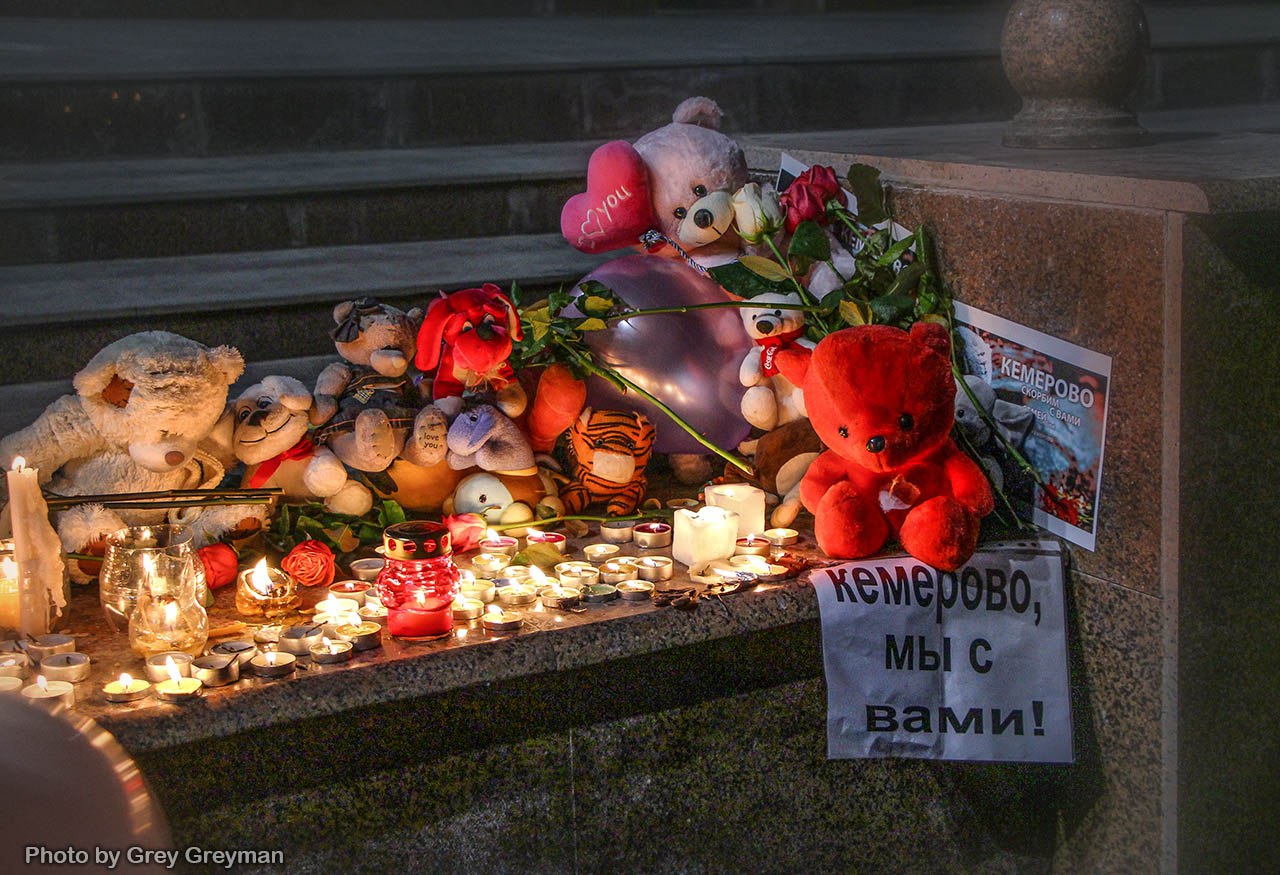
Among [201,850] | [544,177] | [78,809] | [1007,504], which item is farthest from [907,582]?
[544,177]

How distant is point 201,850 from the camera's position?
6.20ft

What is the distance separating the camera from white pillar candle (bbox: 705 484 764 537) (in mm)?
2453

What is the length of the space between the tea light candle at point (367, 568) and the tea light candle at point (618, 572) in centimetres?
36

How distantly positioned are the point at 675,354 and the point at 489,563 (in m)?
0.57

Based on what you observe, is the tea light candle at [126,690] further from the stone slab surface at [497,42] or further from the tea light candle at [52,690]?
the stone slab surface at [497,42]

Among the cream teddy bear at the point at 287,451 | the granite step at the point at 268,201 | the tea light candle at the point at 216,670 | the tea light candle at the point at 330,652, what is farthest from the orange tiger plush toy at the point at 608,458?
the granite step at the point at 268,201

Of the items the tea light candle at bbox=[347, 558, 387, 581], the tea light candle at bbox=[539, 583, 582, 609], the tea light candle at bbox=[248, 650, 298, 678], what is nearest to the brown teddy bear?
the tea light candle at bbox=[347, 558, 387, 581]

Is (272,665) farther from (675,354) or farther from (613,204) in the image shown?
(613,204)

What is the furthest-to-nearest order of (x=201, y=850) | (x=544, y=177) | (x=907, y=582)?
1. (x=544, y=177)
2. (x=907, y=582)
3. (x=201, y=850)

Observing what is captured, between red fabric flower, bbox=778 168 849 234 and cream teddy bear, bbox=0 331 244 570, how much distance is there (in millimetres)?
1060

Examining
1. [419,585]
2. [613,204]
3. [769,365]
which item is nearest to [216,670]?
[419,585]

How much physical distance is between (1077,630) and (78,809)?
1584mm

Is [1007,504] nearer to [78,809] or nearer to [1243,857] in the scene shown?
[1243,857]

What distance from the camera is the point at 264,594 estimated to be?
7.04 feet
